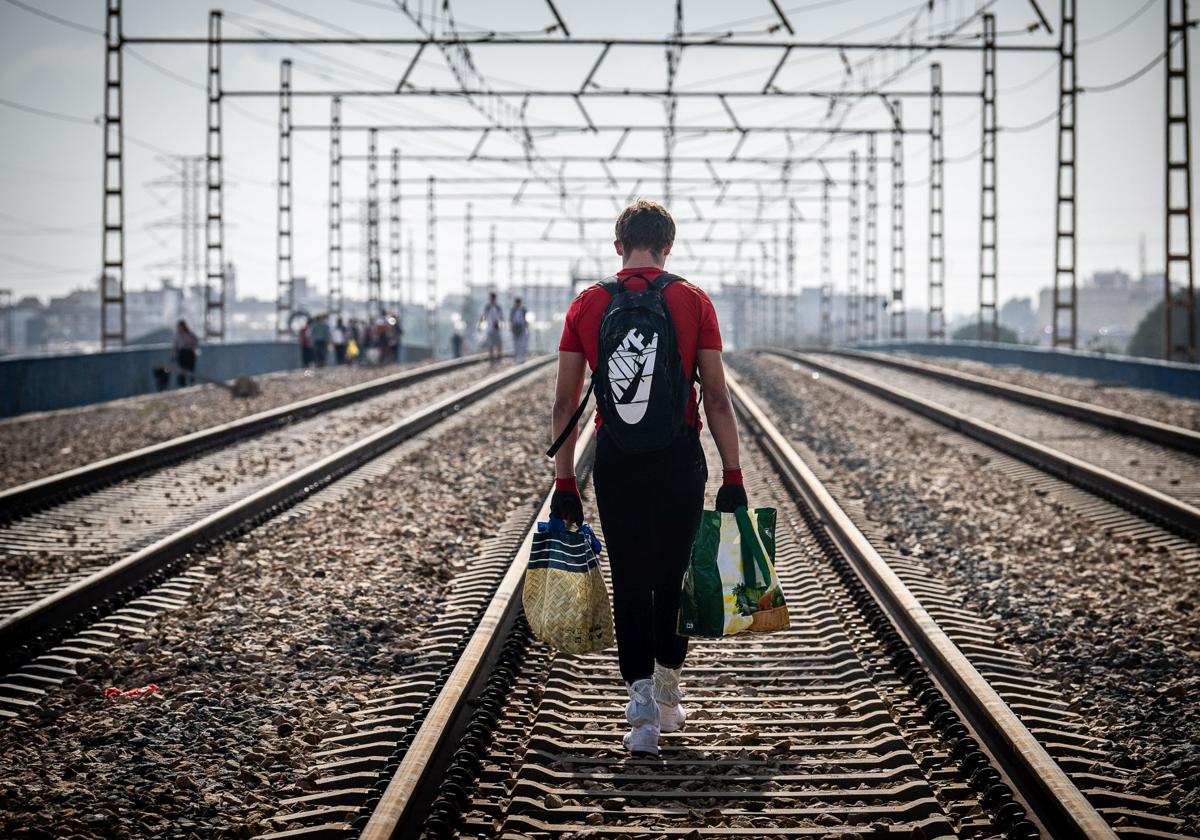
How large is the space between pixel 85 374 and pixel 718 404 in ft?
67.3

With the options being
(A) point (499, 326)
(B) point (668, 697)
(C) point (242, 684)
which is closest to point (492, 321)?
(A) point (499, 326)

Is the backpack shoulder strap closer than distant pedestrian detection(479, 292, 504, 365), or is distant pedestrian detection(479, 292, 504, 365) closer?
the backpack shoulder strap

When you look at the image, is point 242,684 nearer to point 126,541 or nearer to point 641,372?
point 641,372

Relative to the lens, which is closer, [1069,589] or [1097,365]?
[1069,589]

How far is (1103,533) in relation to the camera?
9.12m

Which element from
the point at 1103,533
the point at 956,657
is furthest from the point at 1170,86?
the point at 956,657

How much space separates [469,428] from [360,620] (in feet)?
34.1

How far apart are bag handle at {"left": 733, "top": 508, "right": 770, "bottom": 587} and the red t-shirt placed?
44cm

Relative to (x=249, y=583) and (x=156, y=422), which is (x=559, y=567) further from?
(x=156, y=422)

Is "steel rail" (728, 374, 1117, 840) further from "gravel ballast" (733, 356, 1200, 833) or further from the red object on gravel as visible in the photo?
the red object on gravel

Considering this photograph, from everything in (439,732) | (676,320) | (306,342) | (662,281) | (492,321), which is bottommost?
(439,732)

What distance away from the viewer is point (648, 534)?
15.0 feet

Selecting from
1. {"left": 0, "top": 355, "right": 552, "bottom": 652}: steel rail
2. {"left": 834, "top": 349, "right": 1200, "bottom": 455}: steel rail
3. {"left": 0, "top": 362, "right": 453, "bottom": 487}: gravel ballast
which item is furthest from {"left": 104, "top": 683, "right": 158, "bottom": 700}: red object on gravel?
{"left": 834, "top": 349, "right": 1200, "bottom": 455}: steel rail

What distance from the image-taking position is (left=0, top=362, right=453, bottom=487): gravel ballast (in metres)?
14.4
